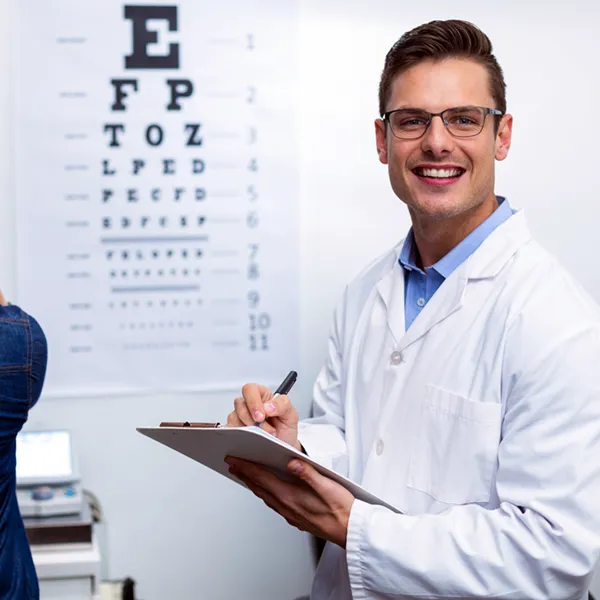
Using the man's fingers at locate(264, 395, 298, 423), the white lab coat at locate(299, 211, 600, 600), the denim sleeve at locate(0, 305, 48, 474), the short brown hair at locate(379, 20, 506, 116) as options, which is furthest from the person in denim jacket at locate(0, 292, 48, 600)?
the short brown hair at locate(379, 20, 506, 116)

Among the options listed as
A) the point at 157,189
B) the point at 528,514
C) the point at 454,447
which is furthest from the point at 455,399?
the point at 157,189

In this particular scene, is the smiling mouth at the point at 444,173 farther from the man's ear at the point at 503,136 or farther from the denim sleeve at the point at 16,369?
the denim sleeve at the point at 16,369

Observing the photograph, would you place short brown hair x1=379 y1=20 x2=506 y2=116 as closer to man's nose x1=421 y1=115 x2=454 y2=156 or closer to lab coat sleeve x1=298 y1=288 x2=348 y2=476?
man's nose x1=421 y1=115 x2=454 y2=156

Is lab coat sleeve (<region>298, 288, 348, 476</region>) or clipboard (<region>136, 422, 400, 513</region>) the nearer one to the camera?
clipboard (<region>136, 422, 400, 513</region>)

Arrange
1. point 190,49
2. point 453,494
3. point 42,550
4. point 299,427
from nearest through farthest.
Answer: point 453,494, point 299,427, point 42,550, point 190,49

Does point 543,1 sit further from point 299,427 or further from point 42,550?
point 42,550

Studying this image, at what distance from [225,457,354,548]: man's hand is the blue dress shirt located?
0.32 m

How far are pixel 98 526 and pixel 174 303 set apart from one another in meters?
0.56

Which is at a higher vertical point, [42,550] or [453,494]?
[453,494]

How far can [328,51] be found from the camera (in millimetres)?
2023

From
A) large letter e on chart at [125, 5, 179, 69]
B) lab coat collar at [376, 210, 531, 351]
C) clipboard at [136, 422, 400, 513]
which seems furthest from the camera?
large letter e on chart at [125, 5, 179, 69]

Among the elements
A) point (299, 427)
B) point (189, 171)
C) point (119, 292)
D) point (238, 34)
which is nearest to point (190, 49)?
point (238, 34)

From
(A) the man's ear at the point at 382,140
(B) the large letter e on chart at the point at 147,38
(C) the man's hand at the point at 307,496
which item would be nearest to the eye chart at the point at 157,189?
(B) the large letter e on chart at the point at 147,38

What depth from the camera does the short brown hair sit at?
1.32 meters
